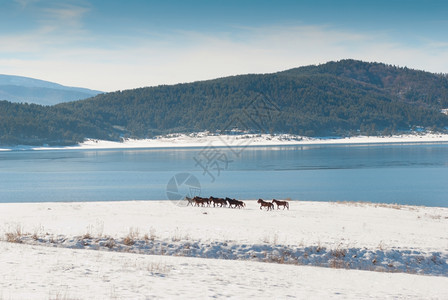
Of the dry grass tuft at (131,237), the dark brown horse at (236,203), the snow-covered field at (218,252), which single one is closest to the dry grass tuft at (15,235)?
the snow-covered field at (218,252)

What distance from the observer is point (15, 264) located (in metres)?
12.2

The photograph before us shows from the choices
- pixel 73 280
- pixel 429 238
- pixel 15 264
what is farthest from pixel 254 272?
pixel 429 238

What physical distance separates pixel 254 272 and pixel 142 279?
3.36 meters

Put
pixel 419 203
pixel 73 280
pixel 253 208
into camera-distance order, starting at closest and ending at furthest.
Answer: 1. pixel 73 280
2. pixel 253 208
3. pixel 419 203

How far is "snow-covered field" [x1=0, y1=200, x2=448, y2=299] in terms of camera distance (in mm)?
11156

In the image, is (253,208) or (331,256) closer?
(331,256)

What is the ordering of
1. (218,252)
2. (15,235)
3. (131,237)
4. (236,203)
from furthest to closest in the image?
1. (236,203)
2. (131,237)
3. (15,235)
4. (218,252)

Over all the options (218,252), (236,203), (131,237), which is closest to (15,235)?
(131,237)

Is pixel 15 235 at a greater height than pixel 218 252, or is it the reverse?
pixel 15 235

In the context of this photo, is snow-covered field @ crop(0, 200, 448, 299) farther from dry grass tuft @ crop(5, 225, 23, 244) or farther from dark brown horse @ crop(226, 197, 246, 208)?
dark brown horse @ crop(226, 197, 246, 208)

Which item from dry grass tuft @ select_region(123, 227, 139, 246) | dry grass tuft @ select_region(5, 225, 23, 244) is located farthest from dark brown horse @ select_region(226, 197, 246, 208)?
dry grass tuft @ select_region(5, 225, 23, 244)

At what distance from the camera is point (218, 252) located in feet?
55.2

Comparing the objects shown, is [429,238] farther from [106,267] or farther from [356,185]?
[356,185]

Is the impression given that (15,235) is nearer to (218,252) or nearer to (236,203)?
(218,252)
